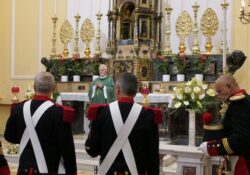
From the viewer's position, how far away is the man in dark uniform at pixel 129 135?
11.0ft

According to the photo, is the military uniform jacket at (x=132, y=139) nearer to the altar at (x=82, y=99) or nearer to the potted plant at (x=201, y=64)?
the altar at (x=82, y=99)

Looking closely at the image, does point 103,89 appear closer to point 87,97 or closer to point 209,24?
point 87,97

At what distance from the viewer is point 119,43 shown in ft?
35.6

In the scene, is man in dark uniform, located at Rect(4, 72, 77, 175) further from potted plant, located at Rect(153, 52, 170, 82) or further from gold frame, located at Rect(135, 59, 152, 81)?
gold frame, located at Rect(135, 59, 152, 81)

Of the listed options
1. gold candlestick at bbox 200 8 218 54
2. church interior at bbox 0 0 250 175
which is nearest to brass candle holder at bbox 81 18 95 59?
church interior at bbox 0 0 250 175

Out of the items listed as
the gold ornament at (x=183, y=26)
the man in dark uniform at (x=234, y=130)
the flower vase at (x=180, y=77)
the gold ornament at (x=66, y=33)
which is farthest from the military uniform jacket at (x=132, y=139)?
the gold ornament at (x=66, y=33)

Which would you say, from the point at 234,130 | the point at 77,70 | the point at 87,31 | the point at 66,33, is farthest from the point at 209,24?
the point at 234,130

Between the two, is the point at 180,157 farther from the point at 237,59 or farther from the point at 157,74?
the point at 157,74

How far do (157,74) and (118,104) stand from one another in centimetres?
708

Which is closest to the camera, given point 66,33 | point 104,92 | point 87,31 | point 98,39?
point 104,92

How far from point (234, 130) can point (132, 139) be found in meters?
0.76

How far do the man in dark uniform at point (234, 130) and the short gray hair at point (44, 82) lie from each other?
1.29m

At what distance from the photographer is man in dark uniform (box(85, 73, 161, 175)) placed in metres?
3.36

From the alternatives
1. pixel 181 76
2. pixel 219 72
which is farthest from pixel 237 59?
pixel 181 76
